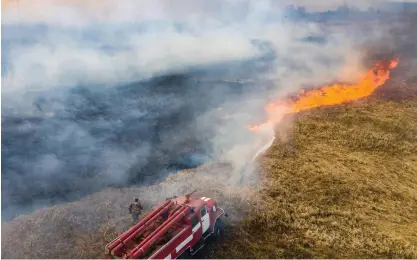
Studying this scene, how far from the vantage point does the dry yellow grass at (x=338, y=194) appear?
611 inches

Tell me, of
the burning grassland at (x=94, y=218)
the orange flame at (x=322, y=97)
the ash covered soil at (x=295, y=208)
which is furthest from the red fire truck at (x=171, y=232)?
the orange flame at (x=322, y=97)

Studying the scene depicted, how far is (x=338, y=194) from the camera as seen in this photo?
62.3 feet

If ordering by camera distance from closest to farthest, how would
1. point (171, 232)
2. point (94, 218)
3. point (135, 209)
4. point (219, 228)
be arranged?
1. point (171, 232)
2. point (135, 209)
3. point (219, 228)
4. point (94, 218)

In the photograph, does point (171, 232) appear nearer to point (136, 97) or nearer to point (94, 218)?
point (94, 218)

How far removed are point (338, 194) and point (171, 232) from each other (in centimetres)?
999

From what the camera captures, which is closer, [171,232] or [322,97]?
[171,232]

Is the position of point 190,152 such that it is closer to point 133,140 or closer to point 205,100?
point 133,140

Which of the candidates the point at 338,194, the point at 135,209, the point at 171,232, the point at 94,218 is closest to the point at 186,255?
the point at 171,232

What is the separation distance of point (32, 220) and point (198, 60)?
28.8m

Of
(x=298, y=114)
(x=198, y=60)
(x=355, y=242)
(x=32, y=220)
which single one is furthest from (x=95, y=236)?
(x=198, y=60)

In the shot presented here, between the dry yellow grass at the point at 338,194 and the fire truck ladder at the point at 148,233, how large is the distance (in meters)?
2.62

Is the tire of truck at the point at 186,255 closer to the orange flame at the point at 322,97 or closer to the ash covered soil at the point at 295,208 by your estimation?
the ash covered soil at the point at 295,208

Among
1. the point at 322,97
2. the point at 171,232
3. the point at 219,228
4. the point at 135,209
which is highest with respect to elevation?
the point at 322,97

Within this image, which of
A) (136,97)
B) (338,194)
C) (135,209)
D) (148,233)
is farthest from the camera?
(136,97)
